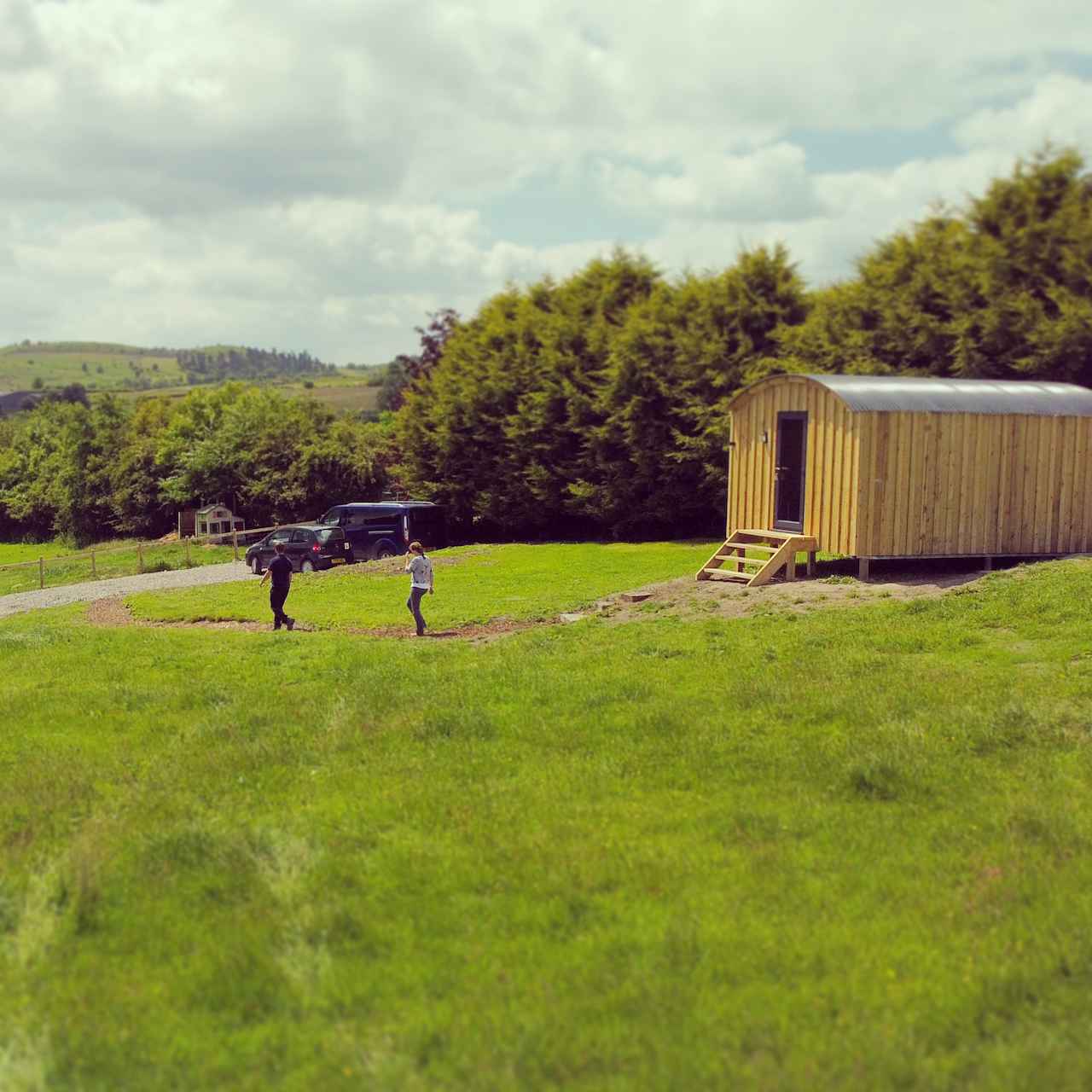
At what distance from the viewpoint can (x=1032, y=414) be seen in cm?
2039

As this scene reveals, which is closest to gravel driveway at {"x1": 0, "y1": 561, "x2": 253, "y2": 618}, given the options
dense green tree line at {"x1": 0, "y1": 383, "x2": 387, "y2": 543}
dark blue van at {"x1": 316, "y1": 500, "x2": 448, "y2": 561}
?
dark blue van at {"x1": 316, "y1": 500, "x2": 448, "y2": 561}

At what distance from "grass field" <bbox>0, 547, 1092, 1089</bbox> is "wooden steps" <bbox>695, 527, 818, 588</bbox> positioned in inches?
300

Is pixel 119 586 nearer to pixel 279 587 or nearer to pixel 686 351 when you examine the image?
pixel 279 587

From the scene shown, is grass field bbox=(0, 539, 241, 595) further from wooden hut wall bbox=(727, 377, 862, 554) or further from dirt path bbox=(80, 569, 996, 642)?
wooden hut wall bbox=(727, 377, 862, 554)

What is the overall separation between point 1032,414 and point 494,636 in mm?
11159

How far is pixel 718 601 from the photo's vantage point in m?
18.1

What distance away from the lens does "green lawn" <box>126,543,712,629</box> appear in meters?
20.1

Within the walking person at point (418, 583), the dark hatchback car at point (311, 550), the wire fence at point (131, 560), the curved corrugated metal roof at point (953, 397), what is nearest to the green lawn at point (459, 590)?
the walking person at point (418, 583)

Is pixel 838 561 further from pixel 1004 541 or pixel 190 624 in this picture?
pixel 190 624

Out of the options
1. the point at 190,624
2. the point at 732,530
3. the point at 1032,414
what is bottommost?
the point at 190,624

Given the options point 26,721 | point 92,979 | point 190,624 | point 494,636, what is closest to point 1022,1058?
point 92,979

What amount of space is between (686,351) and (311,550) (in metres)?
12.7

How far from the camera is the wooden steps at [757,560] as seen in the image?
20156mm

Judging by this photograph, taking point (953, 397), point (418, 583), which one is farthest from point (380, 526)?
point (953, 397)
